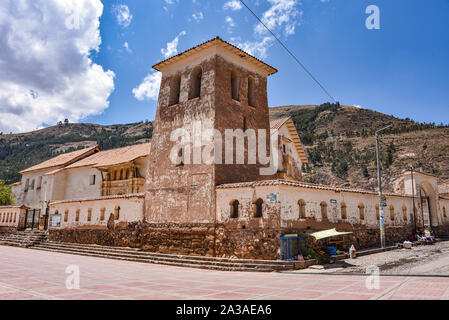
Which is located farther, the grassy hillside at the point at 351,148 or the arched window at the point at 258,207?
the grassy hillside at the point at 351,148

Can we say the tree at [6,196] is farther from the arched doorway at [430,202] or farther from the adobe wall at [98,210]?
the arched doorway at [430,202]

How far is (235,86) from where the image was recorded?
61.1 ft

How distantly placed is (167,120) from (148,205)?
17.3 feet

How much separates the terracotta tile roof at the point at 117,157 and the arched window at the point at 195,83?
9703 mm

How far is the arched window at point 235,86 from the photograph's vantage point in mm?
18406

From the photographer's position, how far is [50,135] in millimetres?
128625

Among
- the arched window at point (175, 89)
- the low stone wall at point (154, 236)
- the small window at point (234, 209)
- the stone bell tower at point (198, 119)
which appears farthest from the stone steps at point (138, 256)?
the arched window at point (175, 89)

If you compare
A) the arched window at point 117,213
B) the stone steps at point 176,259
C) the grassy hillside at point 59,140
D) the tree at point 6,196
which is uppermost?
the grassy hillside at point 59,140

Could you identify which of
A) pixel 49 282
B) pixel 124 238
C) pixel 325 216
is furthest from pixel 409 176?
pixel 49 282

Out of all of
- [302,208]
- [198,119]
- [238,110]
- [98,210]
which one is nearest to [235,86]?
[238,110]

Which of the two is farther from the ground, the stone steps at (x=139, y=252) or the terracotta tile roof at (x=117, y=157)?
the terracotta tile roof at (x=117, y=157)

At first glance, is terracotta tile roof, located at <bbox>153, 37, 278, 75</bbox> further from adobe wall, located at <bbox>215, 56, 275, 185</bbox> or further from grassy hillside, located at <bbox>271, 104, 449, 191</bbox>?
grassy hillside, located at <bbox>271, 104, 449, 191</bbox>

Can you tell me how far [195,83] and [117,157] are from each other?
14.6 m

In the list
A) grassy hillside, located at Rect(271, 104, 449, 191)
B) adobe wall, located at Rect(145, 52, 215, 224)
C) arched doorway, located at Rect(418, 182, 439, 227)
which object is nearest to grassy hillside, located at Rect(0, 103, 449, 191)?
grassy hillside, located at Rect(271, 104, 449, 191)
